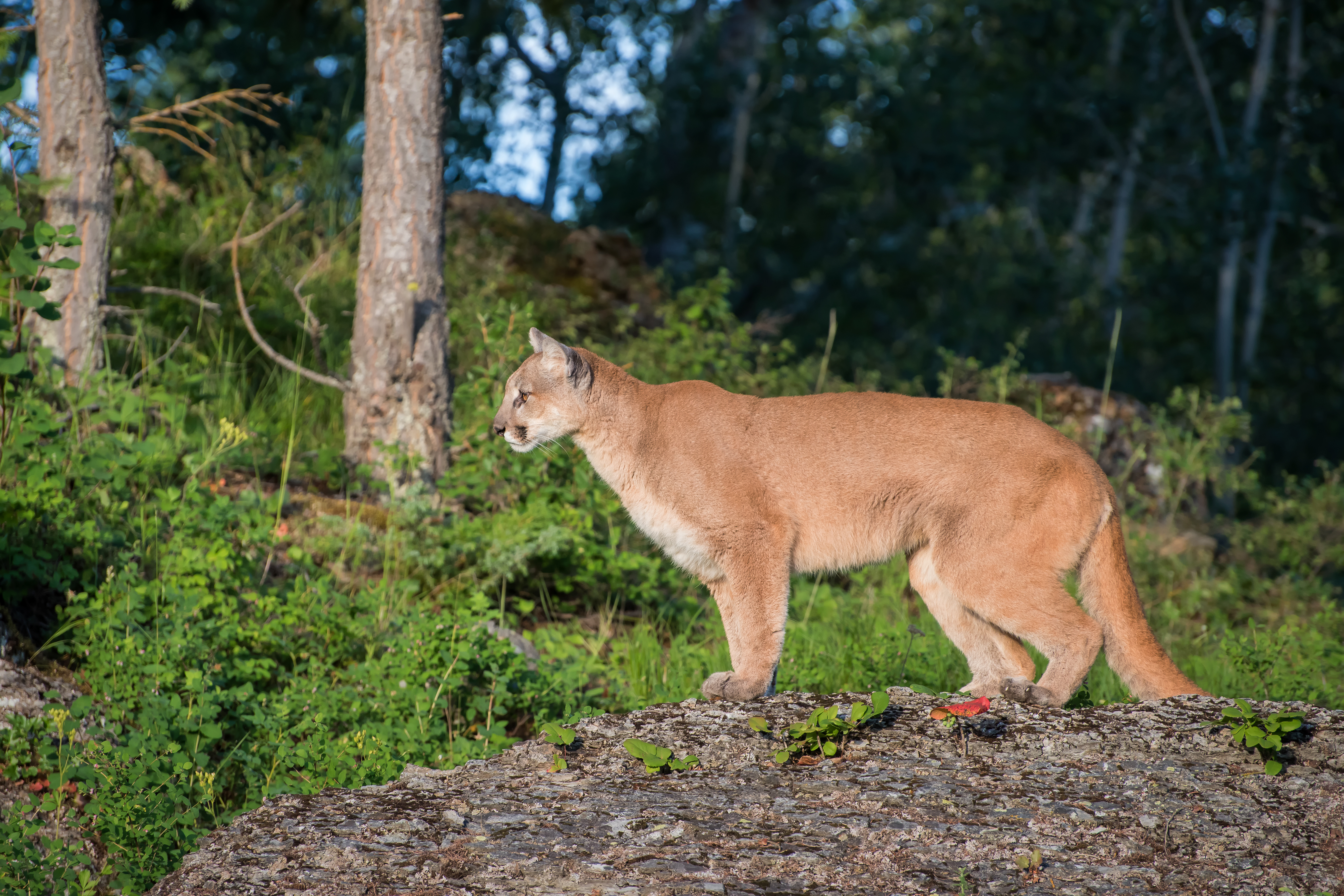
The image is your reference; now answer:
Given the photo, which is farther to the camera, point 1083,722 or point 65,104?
point 65,104

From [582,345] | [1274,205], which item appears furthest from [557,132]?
[582,345]

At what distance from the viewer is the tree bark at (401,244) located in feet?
25.7

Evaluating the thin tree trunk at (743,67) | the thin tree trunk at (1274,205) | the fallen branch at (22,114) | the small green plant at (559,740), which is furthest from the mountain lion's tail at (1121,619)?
the thin tree trunk at (1274,205)

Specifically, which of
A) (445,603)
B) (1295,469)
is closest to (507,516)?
(445,603)

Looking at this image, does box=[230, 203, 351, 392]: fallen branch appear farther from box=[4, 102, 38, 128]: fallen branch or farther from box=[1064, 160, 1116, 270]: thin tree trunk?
box=[1064, 160, 1116, 270]: thin tree trunk

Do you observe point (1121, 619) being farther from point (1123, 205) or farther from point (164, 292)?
point (1123, 205)

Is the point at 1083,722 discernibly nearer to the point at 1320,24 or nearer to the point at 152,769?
the point at 152,769

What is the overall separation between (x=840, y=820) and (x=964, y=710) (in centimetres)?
98

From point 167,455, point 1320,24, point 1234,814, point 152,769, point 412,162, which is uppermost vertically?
point 1320,24

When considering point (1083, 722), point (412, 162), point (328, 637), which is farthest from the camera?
point (412, 162)

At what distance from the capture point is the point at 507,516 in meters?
7.26

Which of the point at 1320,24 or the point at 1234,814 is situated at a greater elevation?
the point at 1320,24

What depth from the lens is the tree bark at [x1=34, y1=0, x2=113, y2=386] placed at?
24.1ft

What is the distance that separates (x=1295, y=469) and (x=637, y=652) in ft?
62.5
